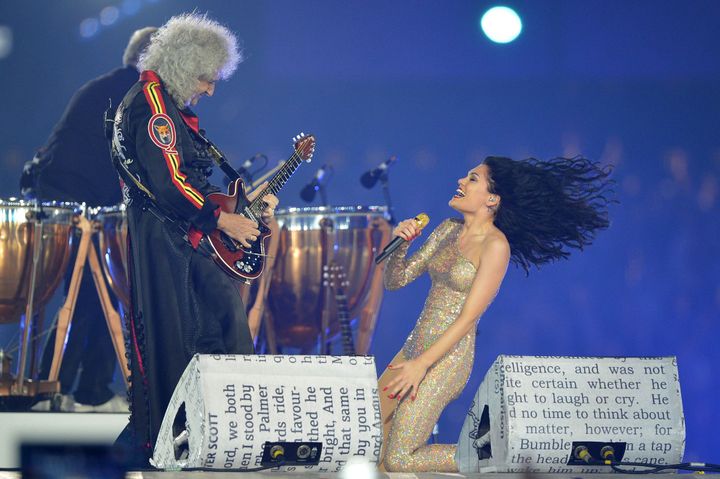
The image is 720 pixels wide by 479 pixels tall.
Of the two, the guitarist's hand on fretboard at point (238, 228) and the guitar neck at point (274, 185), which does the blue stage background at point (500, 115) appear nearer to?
the guitar neck at point (274, 185)

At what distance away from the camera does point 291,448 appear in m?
2.94

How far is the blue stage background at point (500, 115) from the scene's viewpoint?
6973 mm

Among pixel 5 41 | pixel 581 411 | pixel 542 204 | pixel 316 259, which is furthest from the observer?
pixel 5 41

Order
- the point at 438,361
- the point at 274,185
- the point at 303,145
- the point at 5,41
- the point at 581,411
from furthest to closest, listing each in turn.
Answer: the point at 5,41, the point at 303,145, the point at 274,185, the point at 438,361, the point at 581,411

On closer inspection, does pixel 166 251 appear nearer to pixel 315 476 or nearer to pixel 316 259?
pixel 315 476

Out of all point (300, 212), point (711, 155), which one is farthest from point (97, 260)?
point (711, 155)

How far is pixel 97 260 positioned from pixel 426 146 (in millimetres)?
Result: 2314

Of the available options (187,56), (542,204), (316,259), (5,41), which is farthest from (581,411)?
(5,41)

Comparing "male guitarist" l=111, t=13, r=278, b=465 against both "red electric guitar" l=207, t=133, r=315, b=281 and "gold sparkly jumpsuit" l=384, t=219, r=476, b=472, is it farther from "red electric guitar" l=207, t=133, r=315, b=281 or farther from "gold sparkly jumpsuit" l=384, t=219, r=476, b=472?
"gold sparkly jumpsuit" l=384, t=219, r=476, b=472

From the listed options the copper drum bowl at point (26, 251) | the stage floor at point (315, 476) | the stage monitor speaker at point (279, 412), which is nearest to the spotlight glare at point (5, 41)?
the copper drum bowl at point (26, 251)

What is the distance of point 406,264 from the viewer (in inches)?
170

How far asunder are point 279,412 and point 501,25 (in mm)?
4680

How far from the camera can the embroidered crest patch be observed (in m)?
3.91

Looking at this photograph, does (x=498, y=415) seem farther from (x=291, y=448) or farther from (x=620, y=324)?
(x=620, y=324)
